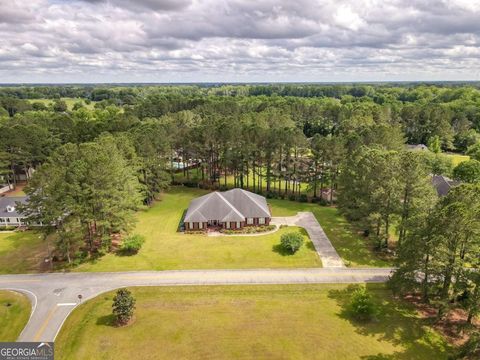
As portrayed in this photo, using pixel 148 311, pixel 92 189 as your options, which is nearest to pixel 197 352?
pixel 148 311

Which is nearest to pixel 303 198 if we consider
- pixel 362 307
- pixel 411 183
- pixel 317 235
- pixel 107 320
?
pixel 317 235

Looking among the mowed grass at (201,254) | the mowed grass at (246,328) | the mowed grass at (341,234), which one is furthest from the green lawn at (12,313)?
the mowed grass at (341,234)

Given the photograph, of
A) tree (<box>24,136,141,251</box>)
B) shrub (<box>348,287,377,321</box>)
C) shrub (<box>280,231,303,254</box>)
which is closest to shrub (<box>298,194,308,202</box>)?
shrub (<box>280,231,303,254</box>)

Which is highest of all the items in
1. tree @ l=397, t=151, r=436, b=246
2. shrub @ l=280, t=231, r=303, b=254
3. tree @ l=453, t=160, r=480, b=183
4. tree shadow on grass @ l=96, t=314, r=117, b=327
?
tree @ l=397, t=151, r=436, b=246

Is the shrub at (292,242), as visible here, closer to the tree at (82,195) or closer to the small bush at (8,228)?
the tree at (82,195)

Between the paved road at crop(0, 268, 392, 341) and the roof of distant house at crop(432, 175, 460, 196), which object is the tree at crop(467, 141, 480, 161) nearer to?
the roof of distant house at crop(432, 175, 460, 196)

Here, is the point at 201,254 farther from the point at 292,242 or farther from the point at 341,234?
the point at 341,234

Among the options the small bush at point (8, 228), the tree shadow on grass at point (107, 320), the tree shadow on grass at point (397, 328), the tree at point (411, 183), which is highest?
the tree at point (411, 183)
